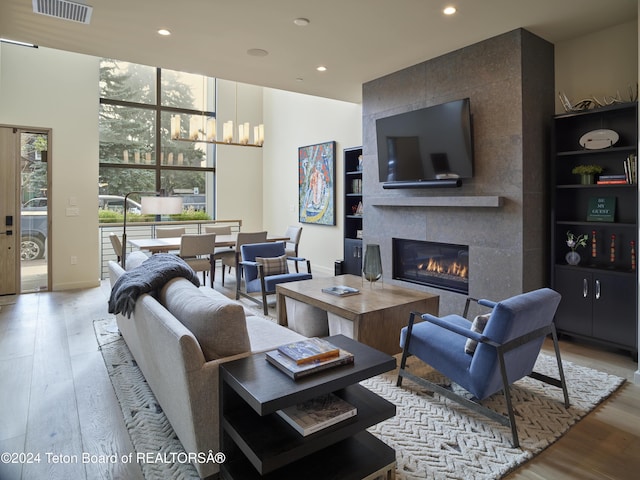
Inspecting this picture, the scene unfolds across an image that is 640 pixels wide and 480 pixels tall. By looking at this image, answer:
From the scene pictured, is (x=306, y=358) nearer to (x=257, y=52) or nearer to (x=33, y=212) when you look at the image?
(x=257, y=52)

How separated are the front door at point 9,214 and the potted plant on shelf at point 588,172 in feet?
21.4

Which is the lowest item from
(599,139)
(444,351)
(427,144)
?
(444,351)

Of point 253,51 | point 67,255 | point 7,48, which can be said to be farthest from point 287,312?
point 7,48

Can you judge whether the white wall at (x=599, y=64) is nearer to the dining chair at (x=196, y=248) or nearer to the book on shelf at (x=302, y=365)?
the book on shelf at (x=302, y=365)

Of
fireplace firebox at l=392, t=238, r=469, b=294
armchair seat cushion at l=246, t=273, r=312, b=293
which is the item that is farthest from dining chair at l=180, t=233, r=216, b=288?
fireplace firebox at l=392, t=238, r=469, b=294

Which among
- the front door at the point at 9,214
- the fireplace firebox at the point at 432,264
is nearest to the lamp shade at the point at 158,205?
the front door at the point at 9,214

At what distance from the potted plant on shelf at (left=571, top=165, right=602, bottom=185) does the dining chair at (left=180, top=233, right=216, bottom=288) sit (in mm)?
4157

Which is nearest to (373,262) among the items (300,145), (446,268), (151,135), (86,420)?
(446,268)

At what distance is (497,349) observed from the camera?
82.2 inches

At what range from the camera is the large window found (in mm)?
7512

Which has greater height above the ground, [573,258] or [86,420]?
[573,258]

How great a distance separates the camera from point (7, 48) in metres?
5.31

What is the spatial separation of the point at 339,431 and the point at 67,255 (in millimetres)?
5597

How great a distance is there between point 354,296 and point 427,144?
74.9 inches
